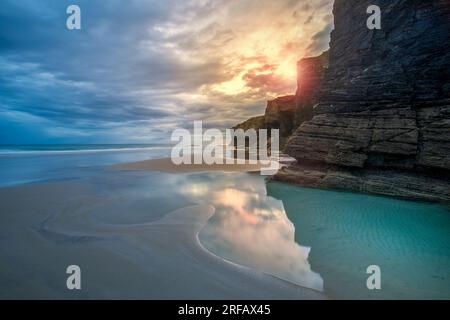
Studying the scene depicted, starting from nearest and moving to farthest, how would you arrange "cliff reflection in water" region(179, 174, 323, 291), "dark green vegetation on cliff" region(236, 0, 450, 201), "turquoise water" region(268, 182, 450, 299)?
"turquoise water" region(268, 182, 450, 299) < "cliff reflection in water" region(179, 174, 323, 291) < "dark green vegetation on cliff" region(236, 0, 450, 201)

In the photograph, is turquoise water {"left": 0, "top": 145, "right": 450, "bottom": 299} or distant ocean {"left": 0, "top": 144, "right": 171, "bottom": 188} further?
distant ocean {"left": 0, "top": 144, "right": 171, "bottom": 188}

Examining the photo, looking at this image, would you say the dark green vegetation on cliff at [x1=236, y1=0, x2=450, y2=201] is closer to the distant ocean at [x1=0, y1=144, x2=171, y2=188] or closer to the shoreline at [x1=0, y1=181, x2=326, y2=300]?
the shoreline at [x1=0, y1=181, x2=326, y2=300]

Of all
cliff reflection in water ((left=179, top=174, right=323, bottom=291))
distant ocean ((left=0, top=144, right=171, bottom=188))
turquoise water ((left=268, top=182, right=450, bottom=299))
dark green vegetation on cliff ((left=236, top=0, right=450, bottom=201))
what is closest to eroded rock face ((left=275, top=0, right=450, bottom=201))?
dark green vegetation on cliff ((left=236, top=0, right=450, bottom=201))

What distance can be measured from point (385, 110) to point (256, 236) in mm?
11729

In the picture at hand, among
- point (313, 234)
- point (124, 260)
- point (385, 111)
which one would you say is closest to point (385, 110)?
point (385, 111)

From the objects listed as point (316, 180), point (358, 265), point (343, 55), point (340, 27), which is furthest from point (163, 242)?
point (340, 27)

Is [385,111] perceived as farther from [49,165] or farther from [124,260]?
[49,165]

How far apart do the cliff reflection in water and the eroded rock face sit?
5.68 meters

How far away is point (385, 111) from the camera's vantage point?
13.5 metres

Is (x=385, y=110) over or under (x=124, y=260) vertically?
over

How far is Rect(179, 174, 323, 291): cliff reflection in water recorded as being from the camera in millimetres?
5172

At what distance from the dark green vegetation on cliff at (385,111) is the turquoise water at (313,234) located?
187cm

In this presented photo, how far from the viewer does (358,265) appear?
Result: 5.34m

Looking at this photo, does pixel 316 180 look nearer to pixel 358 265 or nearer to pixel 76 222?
pixel 358 265
